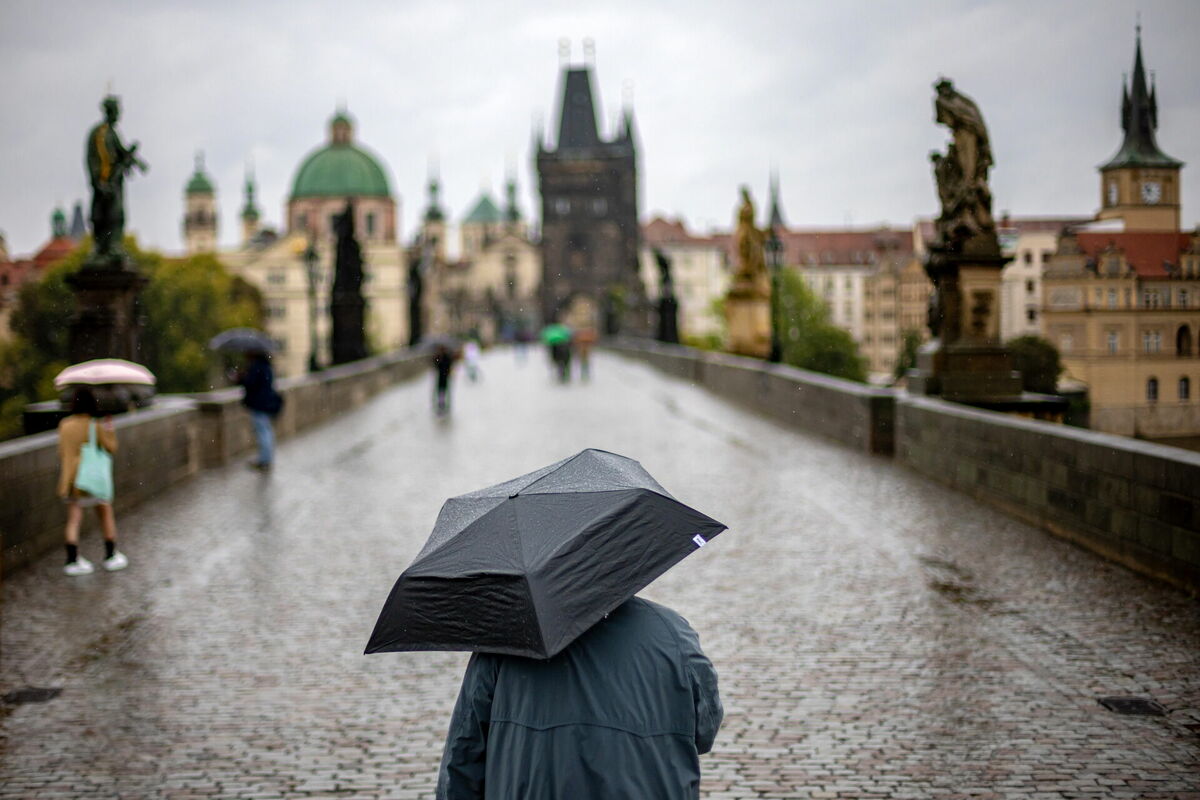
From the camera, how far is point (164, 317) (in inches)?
3278

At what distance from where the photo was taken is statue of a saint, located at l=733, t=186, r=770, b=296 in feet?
113

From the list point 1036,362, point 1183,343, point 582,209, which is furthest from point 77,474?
point 582,209

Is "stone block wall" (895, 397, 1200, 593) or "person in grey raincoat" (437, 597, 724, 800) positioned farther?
"stone block wall" (895, 397, 1200, 593)

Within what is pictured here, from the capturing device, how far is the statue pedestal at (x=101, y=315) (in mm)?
19625

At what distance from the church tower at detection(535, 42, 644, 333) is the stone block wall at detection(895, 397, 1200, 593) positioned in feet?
406

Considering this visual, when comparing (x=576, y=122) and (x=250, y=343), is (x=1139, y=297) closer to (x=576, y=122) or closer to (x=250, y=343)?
(x=250, y=343)

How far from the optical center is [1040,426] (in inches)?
450

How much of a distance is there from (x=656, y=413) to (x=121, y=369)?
1417 cm

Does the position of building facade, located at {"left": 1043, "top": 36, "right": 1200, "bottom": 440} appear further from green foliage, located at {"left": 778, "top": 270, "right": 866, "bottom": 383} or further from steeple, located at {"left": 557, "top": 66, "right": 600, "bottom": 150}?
steeple, located at {"left": 557, "top": 66, "right": 600, "bottom": 150}

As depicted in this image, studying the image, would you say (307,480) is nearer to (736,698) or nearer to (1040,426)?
(1040,426)

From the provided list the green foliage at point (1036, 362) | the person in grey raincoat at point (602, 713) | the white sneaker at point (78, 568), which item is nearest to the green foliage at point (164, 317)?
the green foliage at point (1036, 362)

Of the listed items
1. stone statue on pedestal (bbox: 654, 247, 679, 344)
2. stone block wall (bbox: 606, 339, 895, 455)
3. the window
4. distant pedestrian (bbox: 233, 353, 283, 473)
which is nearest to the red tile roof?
the window

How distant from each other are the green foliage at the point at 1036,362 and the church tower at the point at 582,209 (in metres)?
121

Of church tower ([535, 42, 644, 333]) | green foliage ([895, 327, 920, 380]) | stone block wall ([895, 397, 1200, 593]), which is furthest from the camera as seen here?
church tower ([535, 42, 644, 333])
